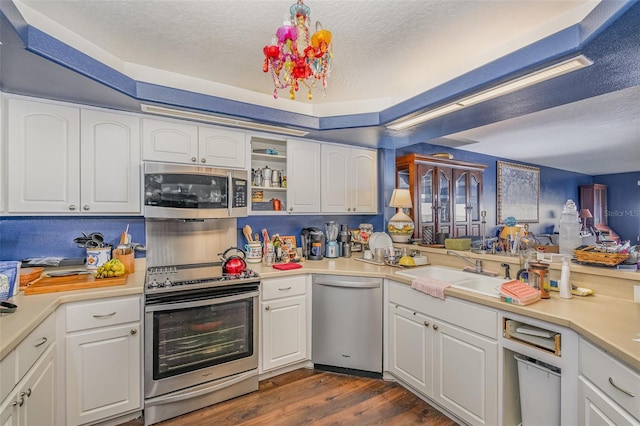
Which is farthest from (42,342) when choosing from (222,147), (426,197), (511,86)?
(426,197)

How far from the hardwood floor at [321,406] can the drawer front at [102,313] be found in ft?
2.32

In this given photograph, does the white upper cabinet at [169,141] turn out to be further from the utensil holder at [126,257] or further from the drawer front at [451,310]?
the drawer front at [451,310]

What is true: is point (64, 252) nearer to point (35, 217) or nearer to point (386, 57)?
point (35, 217)

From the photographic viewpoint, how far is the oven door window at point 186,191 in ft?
7.36

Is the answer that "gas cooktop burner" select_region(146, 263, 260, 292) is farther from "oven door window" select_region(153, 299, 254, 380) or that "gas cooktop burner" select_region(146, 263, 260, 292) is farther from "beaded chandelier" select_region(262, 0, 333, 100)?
"beaded chandelier" select_region(262, 0, 333, 100)

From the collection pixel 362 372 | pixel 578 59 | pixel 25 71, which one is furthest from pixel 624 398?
pixel 25 71

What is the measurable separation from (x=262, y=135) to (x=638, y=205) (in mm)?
3481

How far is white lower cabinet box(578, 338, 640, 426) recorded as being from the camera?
1037 millimetres

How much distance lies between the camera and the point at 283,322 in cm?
246

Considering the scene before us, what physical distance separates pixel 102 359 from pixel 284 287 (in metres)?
1.25

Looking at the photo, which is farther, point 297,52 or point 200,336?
point 200,336

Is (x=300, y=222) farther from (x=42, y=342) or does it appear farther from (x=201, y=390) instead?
(x=42, y=342)

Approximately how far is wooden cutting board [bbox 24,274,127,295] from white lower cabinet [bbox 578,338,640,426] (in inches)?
99.9

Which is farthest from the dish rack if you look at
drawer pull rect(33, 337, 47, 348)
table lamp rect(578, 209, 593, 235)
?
drawer pull rect(33, 337, 47, 348)
